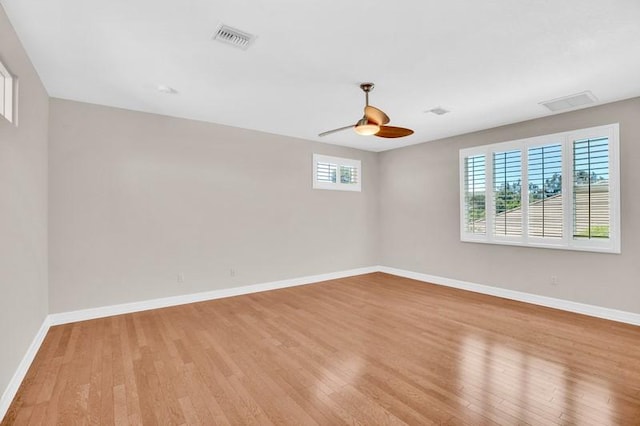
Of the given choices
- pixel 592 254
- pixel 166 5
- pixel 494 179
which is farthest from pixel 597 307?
pixel 166 5

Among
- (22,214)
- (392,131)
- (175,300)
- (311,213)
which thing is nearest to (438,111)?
(392,131)

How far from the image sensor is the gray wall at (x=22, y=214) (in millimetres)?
2201

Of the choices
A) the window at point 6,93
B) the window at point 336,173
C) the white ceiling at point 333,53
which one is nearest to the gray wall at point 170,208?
the window at point 336,173

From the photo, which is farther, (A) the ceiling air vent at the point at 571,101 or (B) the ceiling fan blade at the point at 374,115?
(A) the ceiling air vent at the point at 571,101

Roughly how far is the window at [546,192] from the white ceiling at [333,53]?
0.63 m

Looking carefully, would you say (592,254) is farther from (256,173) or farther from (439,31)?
(256,173)

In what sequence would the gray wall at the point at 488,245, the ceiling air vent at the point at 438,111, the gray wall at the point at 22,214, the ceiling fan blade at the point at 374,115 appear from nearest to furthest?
the gray wall at the point at 22,214 < the ceiling fan blade at the point at 374,115 < the gray wall at the point at 488,245 < the ceiling air vent at the point at 438,111

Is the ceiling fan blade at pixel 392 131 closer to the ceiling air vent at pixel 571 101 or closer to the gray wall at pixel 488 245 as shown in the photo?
the ceiling air vent at pixel 571 101

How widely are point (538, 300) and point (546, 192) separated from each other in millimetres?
1580

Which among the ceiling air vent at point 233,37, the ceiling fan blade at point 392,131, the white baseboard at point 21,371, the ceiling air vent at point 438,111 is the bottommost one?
the white baseboard at point 21,371

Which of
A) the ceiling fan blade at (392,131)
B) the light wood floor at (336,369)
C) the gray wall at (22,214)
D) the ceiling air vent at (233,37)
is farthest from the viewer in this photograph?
the ceiling fan blade at (392,131)

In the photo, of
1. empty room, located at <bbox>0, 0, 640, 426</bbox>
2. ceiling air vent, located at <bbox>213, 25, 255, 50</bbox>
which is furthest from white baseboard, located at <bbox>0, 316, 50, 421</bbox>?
ceiling air vent, located at <bbox>213, 25, 255, 50</bbox>

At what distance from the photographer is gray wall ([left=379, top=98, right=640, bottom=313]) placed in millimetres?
3785

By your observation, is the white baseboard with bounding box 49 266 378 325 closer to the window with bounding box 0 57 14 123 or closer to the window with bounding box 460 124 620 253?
the window with bounding box 0 57 14 123
